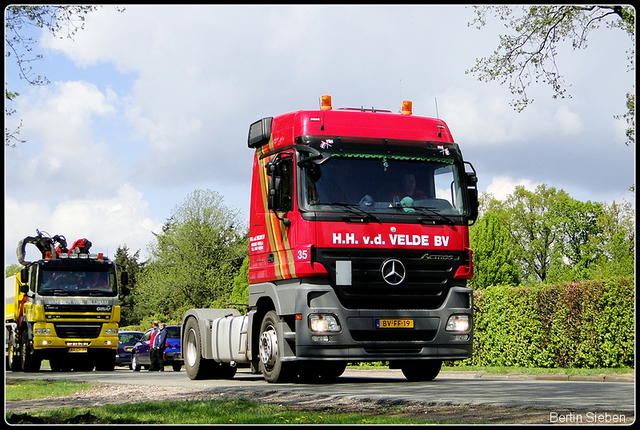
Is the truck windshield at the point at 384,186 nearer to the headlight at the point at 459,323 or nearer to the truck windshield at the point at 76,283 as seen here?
the headlight at the point at 459,323

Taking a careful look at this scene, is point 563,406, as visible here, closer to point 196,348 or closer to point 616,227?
point 196,348

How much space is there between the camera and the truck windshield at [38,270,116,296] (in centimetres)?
2325

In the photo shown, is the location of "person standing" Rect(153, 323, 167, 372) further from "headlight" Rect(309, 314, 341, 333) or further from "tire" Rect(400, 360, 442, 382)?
"headlight" Rect(309, 314, 341, 333)

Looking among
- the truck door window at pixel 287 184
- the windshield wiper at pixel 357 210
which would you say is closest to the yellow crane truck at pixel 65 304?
the truck door window at pixel 287 184

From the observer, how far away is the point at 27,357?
2397 centimetres

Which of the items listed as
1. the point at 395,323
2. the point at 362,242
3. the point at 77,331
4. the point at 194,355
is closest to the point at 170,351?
the point at 77,331

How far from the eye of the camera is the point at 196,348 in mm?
16297

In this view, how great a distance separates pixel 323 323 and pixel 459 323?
2.21 m

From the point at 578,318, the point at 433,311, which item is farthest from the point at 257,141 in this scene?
the point at 578,318

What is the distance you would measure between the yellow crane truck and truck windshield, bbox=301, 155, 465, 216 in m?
13.2

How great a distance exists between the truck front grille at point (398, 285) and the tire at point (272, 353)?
1.35 metres

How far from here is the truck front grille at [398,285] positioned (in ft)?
40.6

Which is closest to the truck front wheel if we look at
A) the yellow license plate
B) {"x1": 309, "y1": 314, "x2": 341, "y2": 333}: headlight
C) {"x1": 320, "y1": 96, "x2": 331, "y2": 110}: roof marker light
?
{"x1": 320, "y1": 96, "x2": 331, "y2": 110}: roof marker light

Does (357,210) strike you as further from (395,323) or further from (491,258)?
(491,258)
